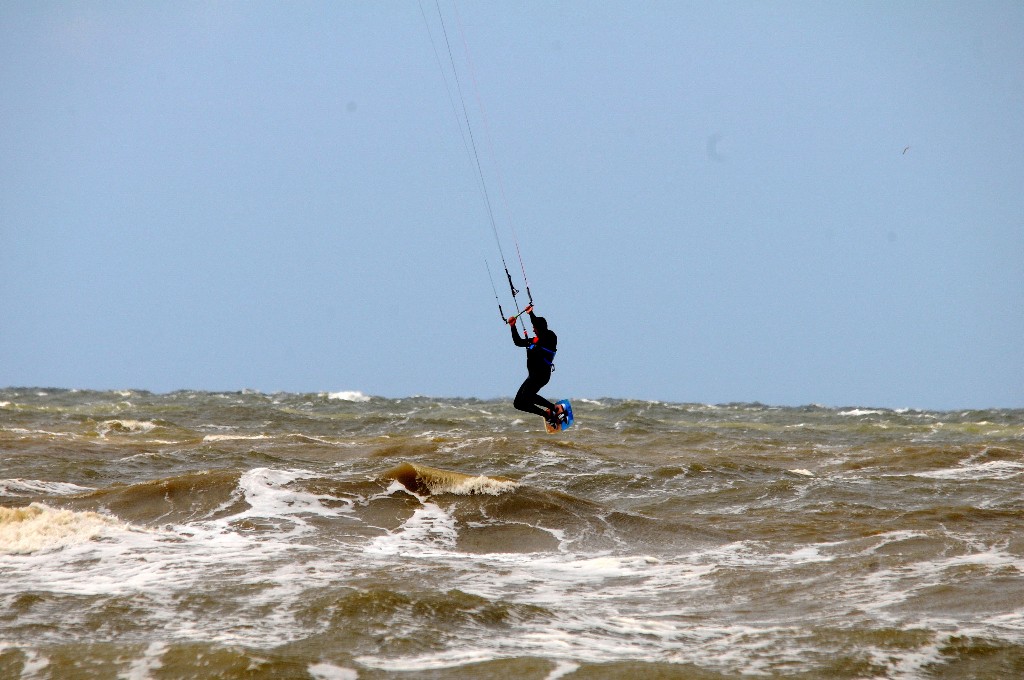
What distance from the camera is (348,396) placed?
139 ft

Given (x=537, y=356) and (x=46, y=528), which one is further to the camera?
(x=537, y=356)

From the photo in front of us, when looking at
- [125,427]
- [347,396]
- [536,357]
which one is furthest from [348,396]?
[536,357]

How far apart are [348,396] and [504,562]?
32.6m

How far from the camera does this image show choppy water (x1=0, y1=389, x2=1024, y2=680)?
23.2ft

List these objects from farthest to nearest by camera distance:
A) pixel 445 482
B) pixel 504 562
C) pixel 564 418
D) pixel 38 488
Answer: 1. pixel 564 418
2. pixel 445 482
3. pixel 38 488
4. pixel 504 562

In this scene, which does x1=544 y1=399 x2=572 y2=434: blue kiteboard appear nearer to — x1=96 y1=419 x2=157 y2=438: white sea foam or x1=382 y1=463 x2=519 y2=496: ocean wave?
x1=382 y1=463 x2=519 y2=496: ocean wave

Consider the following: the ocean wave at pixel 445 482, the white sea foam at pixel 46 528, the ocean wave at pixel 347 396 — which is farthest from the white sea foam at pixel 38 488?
the ocean wave at pixel 347 396

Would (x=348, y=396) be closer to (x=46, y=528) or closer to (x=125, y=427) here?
(x=125, y=427)

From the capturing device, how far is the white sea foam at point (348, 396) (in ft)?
135

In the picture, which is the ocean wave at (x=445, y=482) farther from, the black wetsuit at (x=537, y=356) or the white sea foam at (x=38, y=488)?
the white sea foam at (x=38, y=488)

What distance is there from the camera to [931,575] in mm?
9617

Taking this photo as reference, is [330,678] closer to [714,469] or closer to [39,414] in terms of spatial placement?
[714,469]

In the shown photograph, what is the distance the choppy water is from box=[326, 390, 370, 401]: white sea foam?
21.2 m

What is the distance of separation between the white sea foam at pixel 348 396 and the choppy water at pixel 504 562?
21182 millimetres
